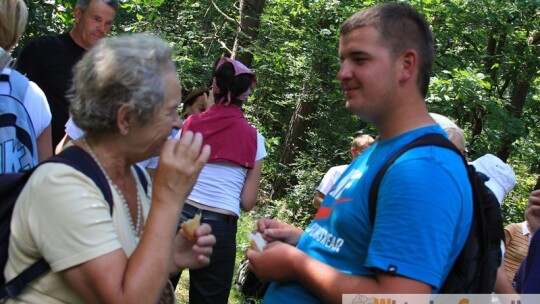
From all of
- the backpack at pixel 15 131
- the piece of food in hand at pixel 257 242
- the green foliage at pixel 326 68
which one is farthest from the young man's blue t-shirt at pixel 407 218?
the green foliage at pixel 326 68

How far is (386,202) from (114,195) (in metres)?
0.87

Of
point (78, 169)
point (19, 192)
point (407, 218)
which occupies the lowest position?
point (19, 192)

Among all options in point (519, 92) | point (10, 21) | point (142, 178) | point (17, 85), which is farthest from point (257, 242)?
point (519, 92)

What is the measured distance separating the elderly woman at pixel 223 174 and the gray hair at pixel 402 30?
2.11 metres

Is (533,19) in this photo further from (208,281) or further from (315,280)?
(315,280)

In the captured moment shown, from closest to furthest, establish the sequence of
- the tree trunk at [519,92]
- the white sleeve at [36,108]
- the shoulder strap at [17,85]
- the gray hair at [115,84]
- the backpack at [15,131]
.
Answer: the gray hair at [115,84]
the backpack at [15,131]
the shoulder strap at [17,85]
the white sleeve at [36,108]
the tree trunk at [519,92]

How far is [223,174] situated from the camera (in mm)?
3865

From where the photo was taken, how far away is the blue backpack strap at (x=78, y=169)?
167 centimetres

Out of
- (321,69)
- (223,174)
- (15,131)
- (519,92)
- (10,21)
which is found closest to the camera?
(15,131)

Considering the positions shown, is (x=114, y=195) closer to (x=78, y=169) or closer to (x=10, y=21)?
(x=78, y=169)

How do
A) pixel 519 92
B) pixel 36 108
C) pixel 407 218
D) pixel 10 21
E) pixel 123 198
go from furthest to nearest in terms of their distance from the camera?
pixel 519 92
pixel 36 108
pixel 10 21
pixel 123 198
pixel 407 218

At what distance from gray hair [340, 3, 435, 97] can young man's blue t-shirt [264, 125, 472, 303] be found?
21 cm

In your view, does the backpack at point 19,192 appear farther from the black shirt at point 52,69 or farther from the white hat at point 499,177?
the white hat at point 499,177

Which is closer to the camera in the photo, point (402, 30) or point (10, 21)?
point (402, 30)
